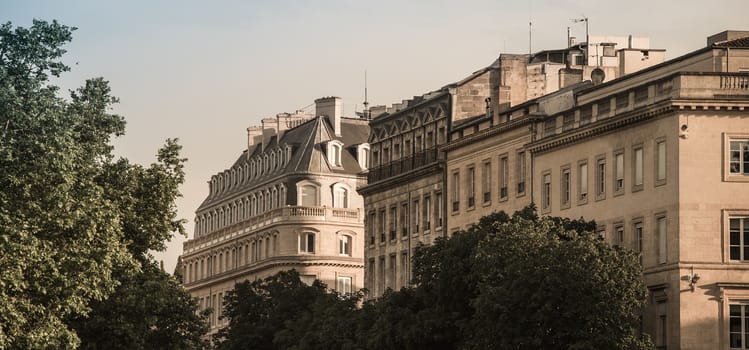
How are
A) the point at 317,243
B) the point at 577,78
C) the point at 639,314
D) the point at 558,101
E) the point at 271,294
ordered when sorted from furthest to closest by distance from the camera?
the point at 317,243, the point at 271,294, the point at 577,78, the point at 558,101, the point at 639,314

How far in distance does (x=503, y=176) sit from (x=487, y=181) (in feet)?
6.92

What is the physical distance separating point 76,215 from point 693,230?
75.4 feet

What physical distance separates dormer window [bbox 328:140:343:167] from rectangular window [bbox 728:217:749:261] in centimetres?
7985

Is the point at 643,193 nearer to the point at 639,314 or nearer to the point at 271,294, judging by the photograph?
the point at 639,314

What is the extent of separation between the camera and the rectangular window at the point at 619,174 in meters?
94.5

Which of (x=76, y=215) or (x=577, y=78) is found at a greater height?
(x=577, y=78)

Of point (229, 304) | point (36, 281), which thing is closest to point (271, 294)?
point (229, 304)

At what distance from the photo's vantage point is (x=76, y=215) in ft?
272

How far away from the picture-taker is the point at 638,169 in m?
92.9

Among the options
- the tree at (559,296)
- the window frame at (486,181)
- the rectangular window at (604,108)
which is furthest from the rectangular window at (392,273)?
the tree at (559,296)

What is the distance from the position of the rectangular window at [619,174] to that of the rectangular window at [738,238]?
576 cm

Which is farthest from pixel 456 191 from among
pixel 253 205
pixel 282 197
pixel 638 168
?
pixel 253 205

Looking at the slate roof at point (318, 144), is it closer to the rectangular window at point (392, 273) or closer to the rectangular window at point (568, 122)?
the rectangular window at point (392, 273)

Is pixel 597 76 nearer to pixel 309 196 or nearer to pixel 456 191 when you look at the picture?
pixel 456 191
